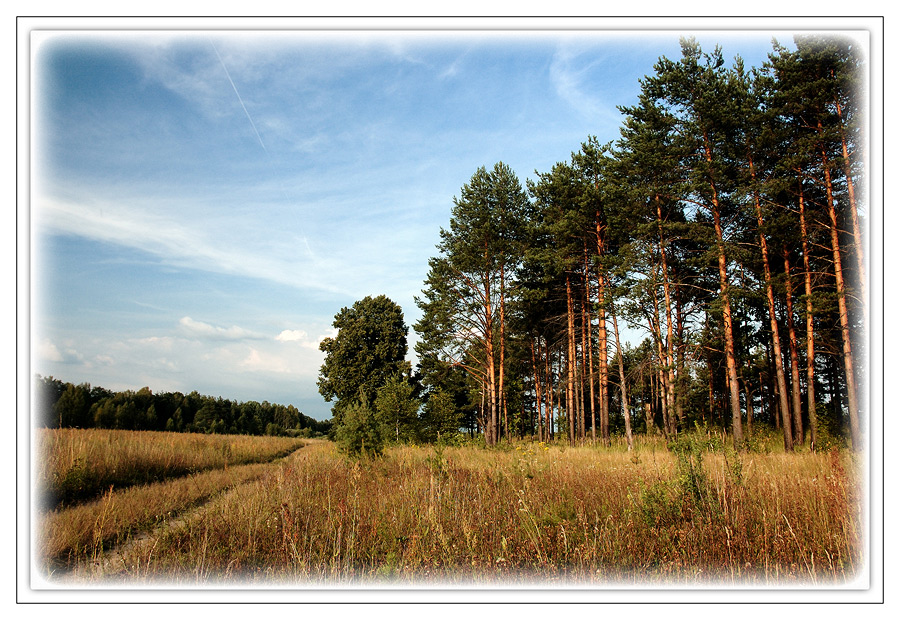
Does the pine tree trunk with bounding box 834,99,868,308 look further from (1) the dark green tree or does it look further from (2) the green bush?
(1) the dark green tree

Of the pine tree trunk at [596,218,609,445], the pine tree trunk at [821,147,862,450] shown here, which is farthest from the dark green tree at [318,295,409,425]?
the pine tree trunk at [821,147,862,450]

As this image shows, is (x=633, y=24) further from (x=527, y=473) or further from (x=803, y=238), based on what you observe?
(x=803, y=238)

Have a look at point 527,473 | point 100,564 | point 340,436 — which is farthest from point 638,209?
point 100,564

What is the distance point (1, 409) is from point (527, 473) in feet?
21.5

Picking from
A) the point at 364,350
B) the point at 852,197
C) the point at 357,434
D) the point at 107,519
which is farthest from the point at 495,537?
the point at 364,350

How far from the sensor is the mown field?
328 centimetres

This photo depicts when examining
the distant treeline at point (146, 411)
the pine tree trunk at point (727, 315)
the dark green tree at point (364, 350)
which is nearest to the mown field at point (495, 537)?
the distant treeline at point (146, 411)

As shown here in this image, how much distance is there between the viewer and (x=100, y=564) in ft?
11.7

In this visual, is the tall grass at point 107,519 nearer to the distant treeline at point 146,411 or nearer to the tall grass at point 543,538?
the tall grass at point 543,538

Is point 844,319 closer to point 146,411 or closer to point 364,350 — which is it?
point 146,411

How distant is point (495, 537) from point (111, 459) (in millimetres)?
8382

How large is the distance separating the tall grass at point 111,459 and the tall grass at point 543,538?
1951mm

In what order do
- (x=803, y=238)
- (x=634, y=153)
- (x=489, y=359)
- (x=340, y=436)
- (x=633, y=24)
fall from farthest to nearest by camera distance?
(x=489, y=359) → (x=634, y=153) → (x=803, y=238) → (x=340, y=436) → (x=633, y=24)

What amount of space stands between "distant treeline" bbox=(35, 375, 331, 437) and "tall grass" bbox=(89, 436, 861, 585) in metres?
2.23
